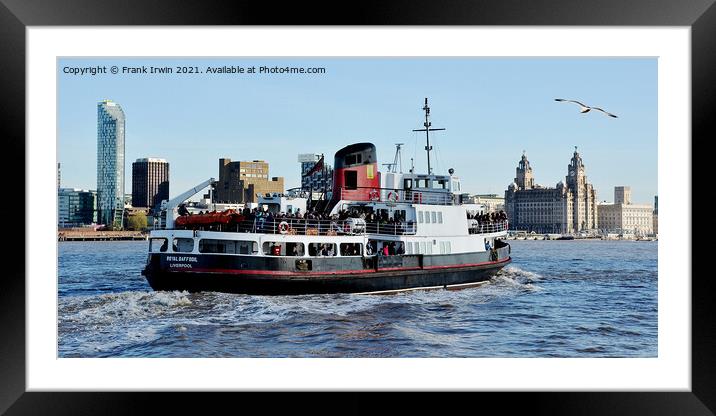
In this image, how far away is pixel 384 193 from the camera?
29.4 m

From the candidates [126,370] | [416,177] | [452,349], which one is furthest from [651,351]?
[416,177]

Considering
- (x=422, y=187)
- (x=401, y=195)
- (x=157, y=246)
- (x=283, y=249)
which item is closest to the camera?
(x=283, y=249)

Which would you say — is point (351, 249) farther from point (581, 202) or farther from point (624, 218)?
point (581, 202)

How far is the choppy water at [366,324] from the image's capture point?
1633 cm

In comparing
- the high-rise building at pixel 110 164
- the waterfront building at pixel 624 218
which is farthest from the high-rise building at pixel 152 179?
the waterfront building at pixel 624 218

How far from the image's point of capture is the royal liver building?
70606 millimetres

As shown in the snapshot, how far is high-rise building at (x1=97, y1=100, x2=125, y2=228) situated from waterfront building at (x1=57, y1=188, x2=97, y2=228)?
652 millimetres

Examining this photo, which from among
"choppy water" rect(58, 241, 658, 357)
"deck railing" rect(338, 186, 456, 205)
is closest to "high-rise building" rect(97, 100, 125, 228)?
"choppy water" rect(58, 241, 658, 357)

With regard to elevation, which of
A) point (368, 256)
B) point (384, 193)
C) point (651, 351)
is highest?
point (384, 193)
